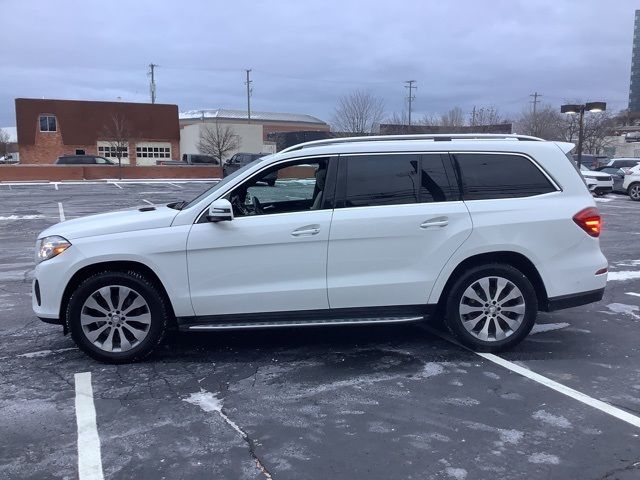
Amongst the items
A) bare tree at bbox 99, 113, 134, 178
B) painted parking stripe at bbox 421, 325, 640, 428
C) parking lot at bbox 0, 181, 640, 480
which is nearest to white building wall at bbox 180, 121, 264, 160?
bare tree at bbox 99, 113, 134, 178

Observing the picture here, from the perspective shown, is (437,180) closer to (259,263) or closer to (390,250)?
(390,250)

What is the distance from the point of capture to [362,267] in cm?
518

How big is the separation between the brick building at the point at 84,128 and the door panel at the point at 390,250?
2015 inches

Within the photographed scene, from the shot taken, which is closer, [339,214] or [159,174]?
[339,214]

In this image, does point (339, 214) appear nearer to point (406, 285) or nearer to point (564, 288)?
point (406, 285)

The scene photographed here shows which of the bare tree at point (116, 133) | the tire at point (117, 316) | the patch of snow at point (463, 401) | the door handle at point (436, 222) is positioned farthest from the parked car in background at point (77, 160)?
the patch of snow at point (463, 401)

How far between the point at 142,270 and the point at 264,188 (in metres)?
1.36

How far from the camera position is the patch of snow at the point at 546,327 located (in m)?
6.22

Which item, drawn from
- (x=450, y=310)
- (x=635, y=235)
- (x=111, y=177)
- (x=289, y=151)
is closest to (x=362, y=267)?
(x=450, y=310)

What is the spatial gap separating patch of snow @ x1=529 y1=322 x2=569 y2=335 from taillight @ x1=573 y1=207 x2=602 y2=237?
1.27 meters

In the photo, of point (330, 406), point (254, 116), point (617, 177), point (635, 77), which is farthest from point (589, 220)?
point (635, 77)

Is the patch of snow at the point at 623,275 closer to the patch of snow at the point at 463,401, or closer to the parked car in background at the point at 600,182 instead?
the patch of snow at the point at 463,401

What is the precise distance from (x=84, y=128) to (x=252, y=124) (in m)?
26.0

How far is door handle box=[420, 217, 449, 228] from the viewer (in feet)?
17.1
